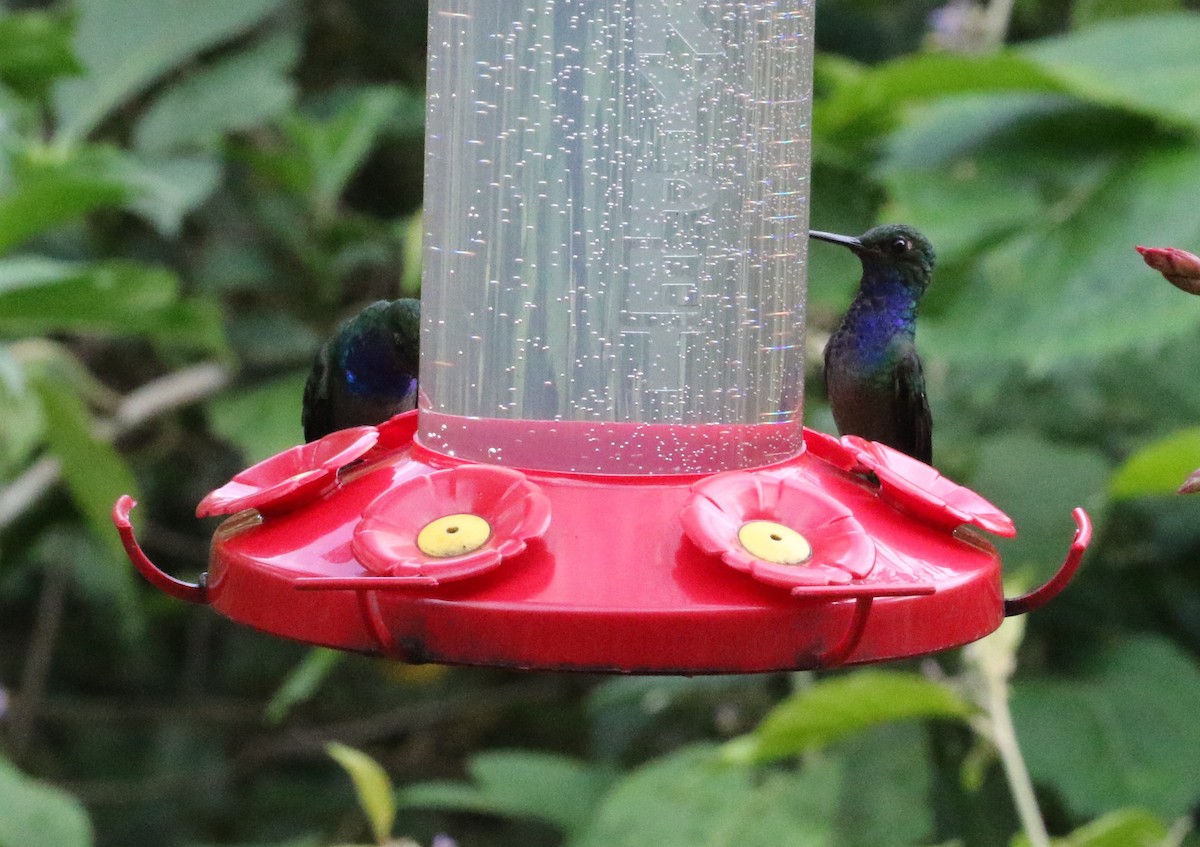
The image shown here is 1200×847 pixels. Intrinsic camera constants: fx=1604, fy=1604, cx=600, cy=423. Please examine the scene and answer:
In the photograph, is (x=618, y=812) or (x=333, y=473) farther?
(x=618, y=812)

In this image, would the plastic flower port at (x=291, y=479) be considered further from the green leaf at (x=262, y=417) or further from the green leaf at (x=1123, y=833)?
the green leaf at (x=262, y=417)

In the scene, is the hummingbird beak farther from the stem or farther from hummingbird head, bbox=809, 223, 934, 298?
the stem

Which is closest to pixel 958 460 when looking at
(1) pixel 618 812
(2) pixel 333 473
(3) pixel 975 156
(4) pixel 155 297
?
(3) pixel 975 156

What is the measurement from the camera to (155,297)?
364 cm

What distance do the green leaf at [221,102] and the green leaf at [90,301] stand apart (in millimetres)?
A: 903

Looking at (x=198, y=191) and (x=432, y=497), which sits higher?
(x=432, y=497)

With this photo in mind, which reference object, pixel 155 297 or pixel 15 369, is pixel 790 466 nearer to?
pixel 15 369

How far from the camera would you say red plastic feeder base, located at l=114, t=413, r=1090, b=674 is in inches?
58.4

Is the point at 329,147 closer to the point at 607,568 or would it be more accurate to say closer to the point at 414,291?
the point at 414,291

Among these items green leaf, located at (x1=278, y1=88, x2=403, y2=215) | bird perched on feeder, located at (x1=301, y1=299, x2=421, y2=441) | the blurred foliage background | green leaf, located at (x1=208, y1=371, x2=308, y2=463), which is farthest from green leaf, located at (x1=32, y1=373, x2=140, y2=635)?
bird perched on feeder, located at (x1=301, y1=299, x2=421, y2=441)

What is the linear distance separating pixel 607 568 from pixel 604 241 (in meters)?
0.49

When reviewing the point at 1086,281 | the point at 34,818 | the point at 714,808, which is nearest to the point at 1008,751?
the point at 714,808

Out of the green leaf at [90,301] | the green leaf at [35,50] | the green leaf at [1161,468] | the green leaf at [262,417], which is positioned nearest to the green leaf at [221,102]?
the green leaf at [35,50]

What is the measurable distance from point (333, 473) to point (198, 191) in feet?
8.22
